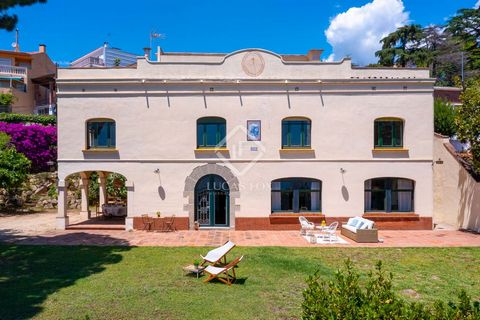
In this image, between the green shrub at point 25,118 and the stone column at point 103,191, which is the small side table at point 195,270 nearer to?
the stone column at point 103,191

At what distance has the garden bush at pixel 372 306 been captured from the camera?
4.19 m

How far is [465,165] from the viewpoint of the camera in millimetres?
15984

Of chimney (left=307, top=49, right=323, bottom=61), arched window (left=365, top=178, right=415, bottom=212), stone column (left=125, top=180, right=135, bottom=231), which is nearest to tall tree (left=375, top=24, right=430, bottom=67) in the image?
chimney (left=307, top=49, right=323, bottom=61)

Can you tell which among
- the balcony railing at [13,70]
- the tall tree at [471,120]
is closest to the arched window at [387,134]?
the tall tree at [471,120]

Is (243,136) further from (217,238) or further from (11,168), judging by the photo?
(11,168)

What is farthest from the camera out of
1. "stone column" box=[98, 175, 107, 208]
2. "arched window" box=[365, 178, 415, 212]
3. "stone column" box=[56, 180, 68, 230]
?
"stone column" box=[98, 175, 107, 208]

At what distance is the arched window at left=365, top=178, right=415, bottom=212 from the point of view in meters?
16.6

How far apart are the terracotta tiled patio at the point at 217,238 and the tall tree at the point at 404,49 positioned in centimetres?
2497

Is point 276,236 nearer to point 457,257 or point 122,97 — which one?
point 457,257

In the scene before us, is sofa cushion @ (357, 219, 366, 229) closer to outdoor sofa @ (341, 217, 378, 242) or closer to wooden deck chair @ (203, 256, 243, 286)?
outdoor sofa @ (341, 217, 378, 242)

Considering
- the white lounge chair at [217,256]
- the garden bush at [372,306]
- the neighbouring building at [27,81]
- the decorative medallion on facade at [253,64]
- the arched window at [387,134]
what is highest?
the neighbouring building at [27,81]

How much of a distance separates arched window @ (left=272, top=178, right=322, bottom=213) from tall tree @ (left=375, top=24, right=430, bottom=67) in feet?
84.5

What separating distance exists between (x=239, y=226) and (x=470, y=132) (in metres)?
11.5

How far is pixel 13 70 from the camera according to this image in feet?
114
